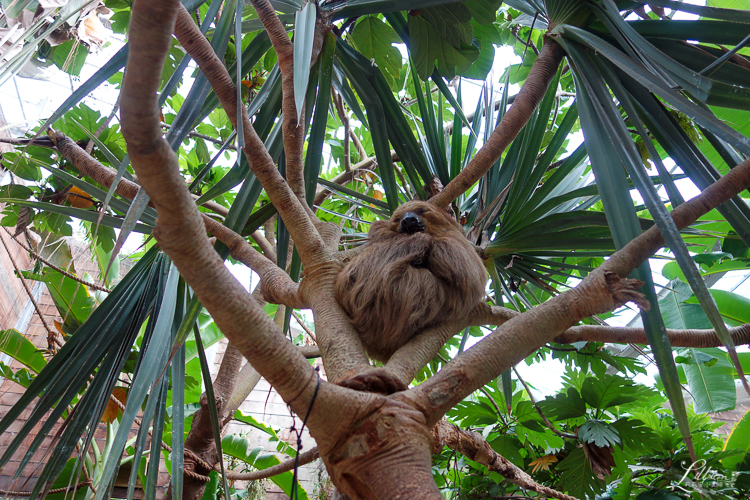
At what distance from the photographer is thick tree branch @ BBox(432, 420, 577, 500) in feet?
5.87

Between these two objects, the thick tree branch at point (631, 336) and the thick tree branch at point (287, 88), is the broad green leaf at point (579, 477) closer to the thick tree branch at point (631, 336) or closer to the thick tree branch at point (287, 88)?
the thick tree branch at point (631, 336)

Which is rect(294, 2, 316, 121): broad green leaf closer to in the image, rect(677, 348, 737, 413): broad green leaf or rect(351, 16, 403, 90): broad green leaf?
rect(351, 16, 403, 90): broad green leaf

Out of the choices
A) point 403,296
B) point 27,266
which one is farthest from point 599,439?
point 27,266

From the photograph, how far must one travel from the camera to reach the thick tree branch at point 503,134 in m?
1.46

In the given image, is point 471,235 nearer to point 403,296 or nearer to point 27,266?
point 403,296

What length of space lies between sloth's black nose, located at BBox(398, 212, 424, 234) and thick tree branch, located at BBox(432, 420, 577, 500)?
2.39 ft

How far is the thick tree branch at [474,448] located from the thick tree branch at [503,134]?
87 centimetres

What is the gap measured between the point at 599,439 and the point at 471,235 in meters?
1.14

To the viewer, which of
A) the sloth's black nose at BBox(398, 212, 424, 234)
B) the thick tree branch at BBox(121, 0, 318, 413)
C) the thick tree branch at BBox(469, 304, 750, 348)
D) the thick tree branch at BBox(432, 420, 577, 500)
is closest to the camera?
the thick tree branch at BBox(121, 0, 318, 413)

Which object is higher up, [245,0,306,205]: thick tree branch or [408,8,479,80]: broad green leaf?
[408,8,479,80]: broad green leaf


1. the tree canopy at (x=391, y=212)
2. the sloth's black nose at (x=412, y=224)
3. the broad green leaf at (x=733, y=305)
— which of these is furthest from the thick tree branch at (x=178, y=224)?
the broad green leaf at (x=733, y=305)

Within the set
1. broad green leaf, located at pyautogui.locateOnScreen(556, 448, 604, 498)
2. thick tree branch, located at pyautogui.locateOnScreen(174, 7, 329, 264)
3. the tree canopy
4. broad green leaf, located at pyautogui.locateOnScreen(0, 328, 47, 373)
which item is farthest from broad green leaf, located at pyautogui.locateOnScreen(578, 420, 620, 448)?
broad green leaf, located at pyautogui.locateOnScreen(0, 328, 47, 373)

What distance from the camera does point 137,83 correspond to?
0.52 meters

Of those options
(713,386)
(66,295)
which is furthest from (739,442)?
(66,295)
